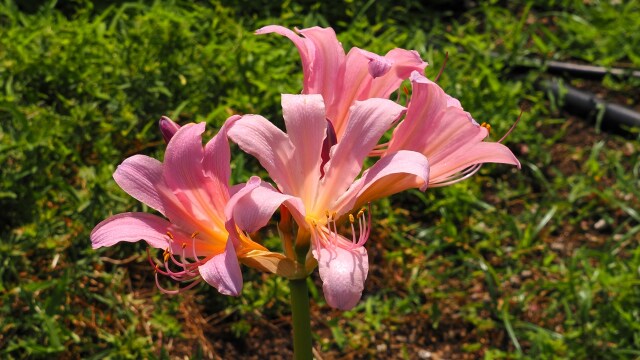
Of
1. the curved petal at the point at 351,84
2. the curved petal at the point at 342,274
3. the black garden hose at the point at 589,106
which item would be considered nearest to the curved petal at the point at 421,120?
the curved petal at the point at 351,84

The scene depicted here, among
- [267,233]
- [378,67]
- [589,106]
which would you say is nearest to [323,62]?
[378,67]

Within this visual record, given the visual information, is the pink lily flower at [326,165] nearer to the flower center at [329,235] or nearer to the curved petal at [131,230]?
the flower center at [329,235]

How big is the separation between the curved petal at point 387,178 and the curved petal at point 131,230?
0.99 ft

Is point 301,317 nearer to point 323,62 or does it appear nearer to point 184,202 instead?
point 184,202

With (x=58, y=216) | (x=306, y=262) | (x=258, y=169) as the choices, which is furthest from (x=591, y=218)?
(x=306, y=262)

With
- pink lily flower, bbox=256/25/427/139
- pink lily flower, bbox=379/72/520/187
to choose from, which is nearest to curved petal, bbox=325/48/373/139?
pink lily flower, bbox=256/25/427/139

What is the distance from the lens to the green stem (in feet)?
5.15

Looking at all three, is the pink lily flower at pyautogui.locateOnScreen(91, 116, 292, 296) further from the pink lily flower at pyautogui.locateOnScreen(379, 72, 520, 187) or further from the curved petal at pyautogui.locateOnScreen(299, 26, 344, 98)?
the pink lily flower at pyautogui.locateOnScreen(379, 72, 520, 187)

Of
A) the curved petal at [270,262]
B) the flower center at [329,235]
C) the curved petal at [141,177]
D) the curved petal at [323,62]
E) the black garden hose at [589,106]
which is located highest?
the curved petal at [323,62]

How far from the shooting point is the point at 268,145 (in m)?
1.46

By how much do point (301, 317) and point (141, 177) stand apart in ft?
1.26

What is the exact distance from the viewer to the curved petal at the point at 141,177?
4.87 feet

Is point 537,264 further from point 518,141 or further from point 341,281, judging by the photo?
point 341,281

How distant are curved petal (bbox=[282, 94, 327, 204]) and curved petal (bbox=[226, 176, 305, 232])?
5.7 inches
